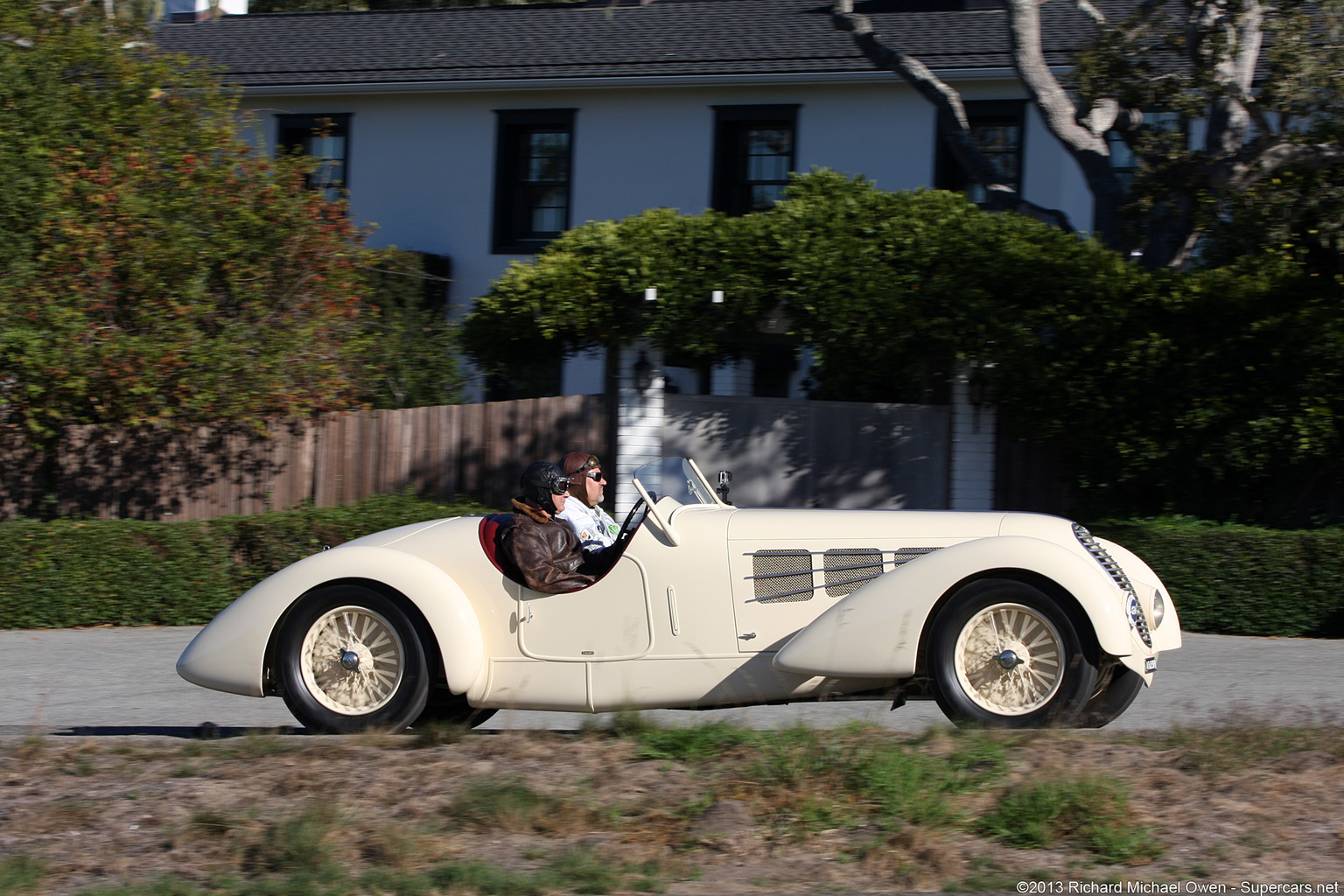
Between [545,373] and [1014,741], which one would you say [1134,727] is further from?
[545,373]

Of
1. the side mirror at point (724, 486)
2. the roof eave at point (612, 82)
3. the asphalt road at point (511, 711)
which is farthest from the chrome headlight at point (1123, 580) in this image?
the roof eave at point (612, 82)

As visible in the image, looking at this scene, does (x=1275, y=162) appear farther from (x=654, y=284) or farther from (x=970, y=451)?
(x=654, y=284)

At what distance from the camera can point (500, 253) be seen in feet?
63.9

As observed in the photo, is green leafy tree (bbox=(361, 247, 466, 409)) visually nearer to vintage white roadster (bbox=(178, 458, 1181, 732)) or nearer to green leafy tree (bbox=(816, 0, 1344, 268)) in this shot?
green leafy tree (bbox=(816, 0, 1344, 268))

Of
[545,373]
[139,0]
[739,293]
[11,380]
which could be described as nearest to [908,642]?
[739,293]

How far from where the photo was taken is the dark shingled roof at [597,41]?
59.7 feet

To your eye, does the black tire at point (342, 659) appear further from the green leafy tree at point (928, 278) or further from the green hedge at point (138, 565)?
the green leafy tree at point (928, 278)

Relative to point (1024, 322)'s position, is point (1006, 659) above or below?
below

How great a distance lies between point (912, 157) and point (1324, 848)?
14613mm

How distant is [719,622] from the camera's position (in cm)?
598

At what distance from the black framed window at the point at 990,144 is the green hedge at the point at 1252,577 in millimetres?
7725

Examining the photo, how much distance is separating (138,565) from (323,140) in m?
10.5

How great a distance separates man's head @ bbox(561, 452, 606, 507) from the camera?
22.6 feet

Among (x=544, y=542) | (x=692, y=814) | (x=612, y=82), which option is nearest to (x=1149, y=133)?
(x=612, y=82)
